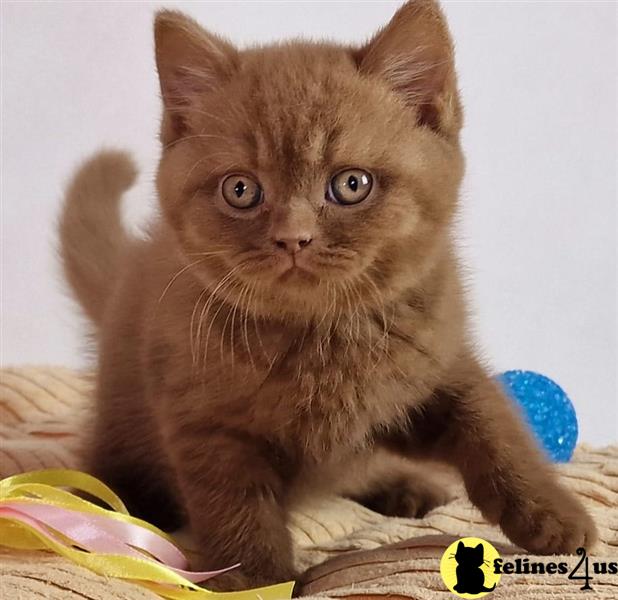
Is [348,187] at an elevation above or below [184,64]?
below

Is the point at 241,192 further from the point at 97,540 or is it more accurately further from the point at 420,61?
the point at 97,540

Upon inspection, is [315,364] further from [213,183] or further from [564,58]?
[564,58]

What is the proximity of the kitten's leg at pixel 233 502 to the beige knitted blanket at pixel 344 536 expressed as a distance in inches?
2.4

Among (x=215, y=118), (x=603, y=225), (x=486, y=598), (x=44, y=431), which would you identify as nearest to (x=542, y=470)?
(x=486, y=598)

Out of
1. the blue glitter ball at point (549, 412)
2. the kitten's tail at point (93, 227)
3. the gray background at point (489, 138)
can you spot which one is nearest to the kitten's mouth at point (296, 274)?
the blue glitter ball at point (549, 412)

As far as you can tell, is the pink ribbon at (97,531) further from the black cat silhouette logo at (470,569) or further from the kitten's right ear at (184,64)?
the kitten's right ear at (184,64)

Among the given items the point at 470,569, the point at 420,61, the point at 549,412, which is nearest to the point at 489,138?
the point at 549,412

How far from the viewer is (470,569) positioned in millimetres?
975

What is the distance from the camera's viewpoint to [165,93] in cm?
119

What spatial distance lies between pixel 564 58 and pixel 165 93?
1220 mm

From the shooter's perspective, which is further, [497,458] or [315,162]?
[497,458]

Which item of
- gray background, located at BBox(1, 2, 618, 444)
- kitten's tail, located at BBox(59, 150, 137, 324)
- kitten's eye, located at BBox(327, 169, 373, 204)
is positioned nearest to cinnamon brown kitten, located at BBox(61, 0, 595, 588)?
kitten's eye, located at BBox(327, 169, 373, 204)

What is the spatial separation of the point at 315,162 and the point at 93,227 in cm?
79

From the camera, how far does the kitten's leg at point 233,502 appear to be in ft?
3.51
